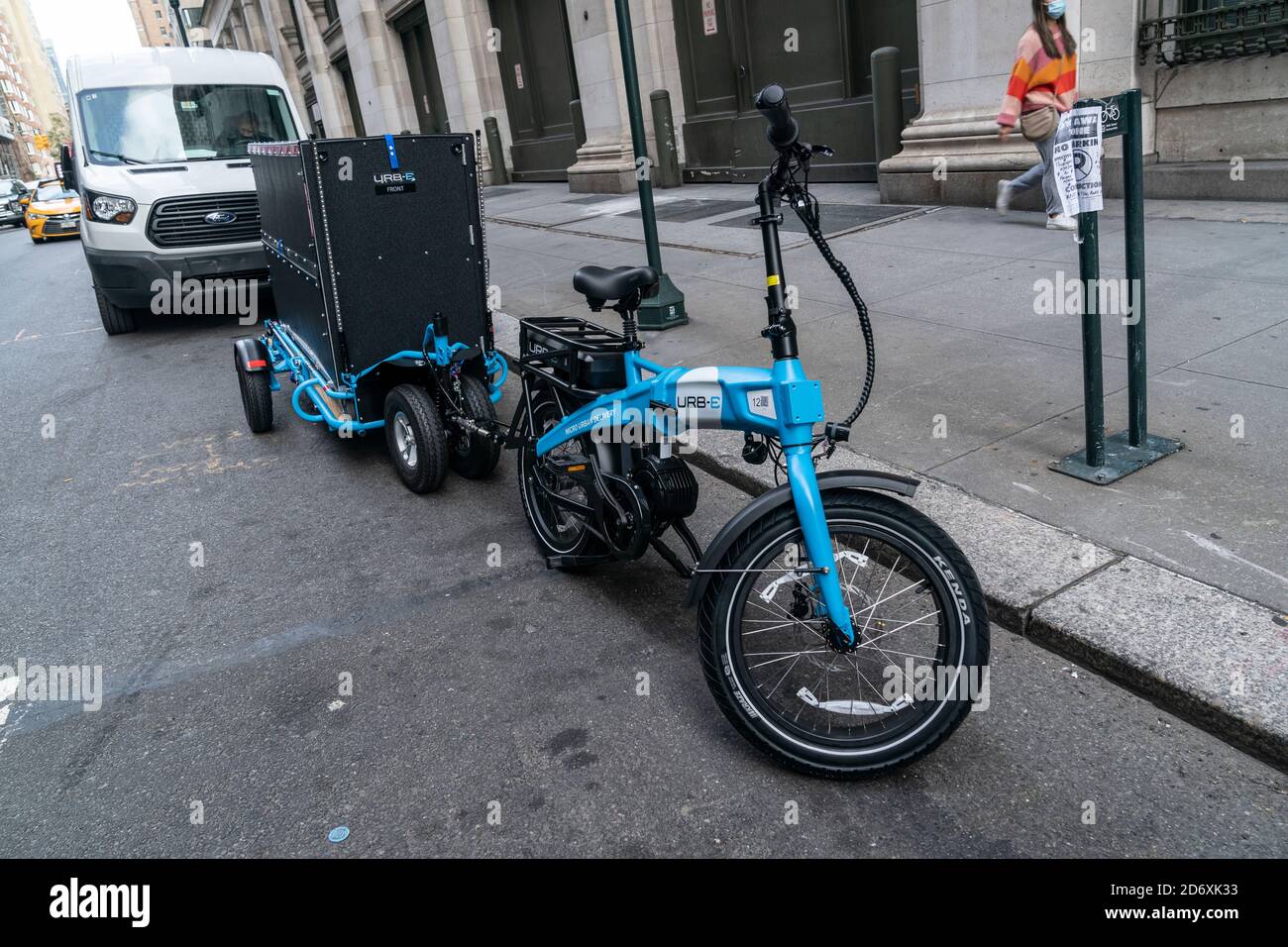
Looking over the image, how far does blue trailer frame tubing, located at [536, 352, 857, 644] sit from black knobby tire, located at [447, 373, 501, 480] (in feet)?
6.09

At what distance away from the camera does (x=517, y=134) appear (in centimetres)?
2158

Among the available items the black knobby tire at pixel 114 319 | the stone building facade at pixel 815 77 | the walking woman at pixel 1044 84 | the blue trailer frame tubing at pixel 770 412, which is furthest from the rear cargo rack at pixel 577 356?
the black knobby tire at pixel 114 319

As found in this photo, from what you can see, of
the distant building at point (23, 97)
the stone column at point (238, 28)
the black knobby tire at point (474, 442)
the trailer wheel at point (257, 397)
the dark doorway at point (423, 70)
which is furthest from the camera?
the distant building at point (23, 97)

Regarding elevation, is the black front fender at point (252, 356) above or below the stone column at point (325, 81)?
below

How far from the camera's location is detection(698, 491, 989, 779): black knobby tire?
2748mm

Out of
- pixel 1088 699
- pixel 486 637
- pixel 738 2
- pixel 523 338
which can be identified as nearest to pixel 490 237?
pixel 738 2

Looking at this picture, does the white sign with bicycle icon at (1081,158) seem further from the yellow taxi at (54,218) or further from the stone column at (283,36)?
the stone column at (283,36)

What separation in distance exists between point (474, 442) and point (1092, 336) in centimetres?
311

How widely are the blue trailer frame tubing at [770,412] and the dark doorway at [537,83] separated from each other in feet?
54.6

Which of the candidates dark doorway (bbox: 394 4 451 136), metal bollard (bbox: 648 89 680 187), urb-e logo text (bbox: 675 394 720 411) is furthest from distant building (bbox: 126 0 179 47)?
urb-e logo text (bbox: 675 394 720 411)

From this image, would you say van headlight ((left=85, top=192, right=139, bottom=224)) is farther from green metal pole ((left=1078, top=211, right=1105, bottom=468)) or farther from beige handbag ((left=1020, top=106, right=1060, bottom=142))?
green metal pole ((left=1078, top=211, right=1105, bottom=468))

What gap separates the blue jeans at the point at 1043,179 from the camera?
8523 mm
